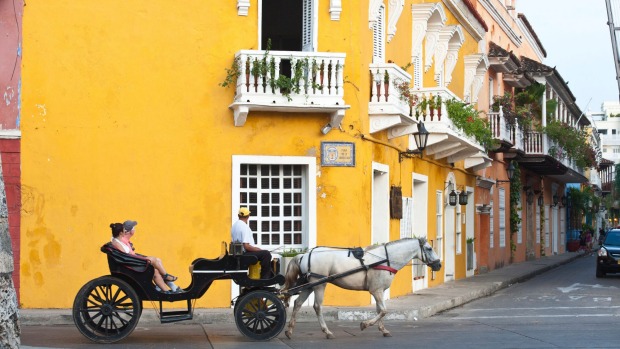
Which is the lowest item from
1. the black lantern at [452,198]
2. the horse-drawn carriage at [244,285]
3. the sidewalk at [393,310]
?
the sidewalk at [393,310]

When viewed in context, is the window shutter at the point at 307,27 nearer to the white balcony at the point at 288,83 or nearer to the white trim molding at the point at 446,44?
the white balcony at the point at 288,83

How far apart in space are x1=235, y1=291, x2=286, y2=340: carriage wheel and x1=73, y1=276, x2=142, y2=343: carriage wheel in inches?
53.6

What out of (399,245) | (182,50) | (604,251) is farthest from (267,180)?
(604,251)

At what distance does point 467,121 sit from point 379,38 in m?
4.86

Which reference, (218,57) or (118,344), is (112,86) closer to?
(218,57)

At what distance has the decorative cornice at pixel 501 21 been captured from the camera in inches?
1475

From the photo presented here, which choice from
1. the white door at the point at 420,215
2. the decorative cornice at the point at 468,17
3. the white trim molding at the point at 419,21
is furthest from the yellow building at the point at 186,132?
the decorative cornice at the point at 468,17

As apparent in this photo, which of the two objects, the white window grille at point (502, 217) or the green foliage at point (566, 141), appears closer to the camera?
the white window grille at point (502, 217)

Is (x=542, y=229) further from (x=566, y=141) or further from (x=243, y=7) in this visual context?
(x=243, y=7)

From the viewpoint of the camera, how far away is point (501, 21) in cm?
4062

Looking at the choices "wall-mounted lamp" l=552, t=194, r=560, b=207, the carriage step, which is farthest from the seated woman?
"wall-mounted lamp" l=552, t=194, r=560, b=207

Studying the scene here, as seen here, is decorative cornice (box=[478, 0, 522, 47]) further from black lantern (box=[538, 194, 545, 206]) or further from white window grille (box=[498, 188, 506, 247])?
black lantern (box=[538, 194, 545, 206])

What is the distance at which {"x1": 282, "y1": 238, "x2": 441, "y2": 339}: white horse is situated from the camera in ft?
47.9

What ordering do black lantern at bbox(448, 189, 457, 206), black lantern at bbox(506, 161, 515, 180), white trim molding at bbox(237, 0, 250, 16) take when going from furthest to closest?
1. black lantern at bbox(506, 161, 515, 180)
2. black lantern at bbox(448, 189, 457, 206)
3. white trim molding at bbox(237, 0, 250, 16)
